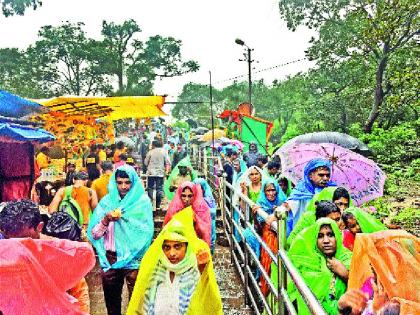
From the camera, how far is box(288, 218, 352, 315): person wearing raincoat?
3.03 meters

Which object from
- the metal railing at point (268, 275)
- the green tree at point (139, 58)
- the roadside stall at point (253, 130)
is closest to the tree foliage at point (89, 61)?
the green tree at point (139, 58)

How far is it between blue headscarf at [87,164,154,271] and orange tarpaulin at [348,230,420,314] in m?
2.79

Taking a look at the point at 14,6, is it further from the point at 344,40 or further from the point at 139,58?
the point at 139,58

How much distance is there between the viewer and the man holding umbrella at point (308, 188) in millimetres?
4977

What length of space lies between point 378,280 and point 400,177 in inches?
438

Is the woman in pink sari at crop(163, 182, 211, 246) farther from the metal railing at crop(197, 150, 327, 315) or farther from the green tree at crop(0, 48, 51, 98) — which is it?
the green tree at crop(0, 48, 51, 98)

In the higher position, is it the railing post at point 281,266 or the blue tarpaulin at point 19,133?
the blue tarpaulin at point 19,133

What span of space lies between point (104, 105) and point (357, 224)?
8957mm

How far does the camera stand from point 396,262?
2049 millimetres

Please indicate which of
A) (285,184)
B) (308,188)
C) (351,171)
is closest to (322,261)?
(308,188)

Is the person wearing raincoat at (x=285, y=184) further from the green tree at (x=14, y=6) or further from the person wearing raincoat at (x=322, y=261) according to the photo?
the green tree at (x=14, y=6)

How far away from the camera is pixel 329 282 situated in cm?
305

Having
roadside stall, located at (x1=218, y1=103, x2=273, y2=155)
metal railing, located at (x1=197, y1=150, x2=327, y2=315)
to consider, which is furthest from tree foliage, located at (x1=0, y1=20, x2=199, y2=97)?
metal railing, located at (x1=197, y1=150, x2=327, y2=315)

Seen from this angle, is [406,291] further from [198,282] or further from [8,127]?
[8,127]
